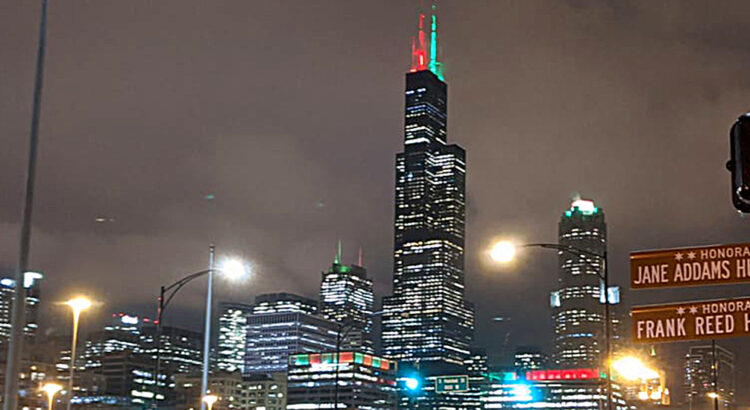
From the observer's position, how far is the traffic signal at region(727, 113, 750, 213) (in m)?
8.31

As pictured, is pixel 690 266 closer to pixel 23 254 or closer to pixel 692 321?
pixel 692 321

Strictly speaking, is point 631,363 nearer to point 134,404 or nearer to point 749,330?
point 749,330

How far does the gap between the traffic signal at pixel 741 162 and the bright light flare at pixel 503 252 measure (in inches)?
667

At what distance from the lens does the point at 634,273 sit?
55.4 ft

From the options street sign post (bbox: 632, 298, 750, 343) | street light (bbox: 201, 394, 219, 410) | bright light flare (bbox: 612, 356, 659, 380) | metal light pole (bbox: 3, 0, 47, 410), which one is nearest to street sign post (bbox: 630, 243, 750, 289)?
street sign post (bbox: 632, 298, 750, 343)

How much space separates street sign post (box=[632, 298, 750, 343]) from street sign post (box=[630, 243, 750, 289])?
1.19 feet

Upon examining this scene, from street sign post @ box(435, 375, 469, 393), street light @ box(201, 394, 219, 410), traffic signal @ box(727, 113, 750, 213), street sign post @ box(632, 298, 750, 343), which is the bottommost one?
street light @ box(201, 394, 219, 410)

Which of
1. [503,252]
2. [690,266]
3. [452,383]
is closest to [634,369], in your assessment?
[503,252]

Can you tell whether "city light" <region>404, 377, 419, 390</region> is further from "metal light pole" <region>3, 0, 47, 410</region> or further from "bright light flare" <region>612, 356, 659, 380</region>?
"metal light pole" <region>3, 0, 47, 410</region>

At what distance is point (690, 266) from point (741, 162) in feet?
27.6

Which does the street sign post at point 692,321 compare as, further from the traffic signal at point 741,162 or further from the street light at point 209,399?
the street light at point 209,399

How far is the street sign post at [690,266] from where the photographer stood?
16094mm

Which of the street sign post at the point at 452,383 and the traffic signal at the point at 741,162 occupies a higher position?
the street sign post at the point at 452,383

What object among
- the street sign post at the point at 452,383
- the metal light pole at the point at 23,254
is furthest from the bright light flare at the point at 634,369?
the street sign post at the point at 452,383
